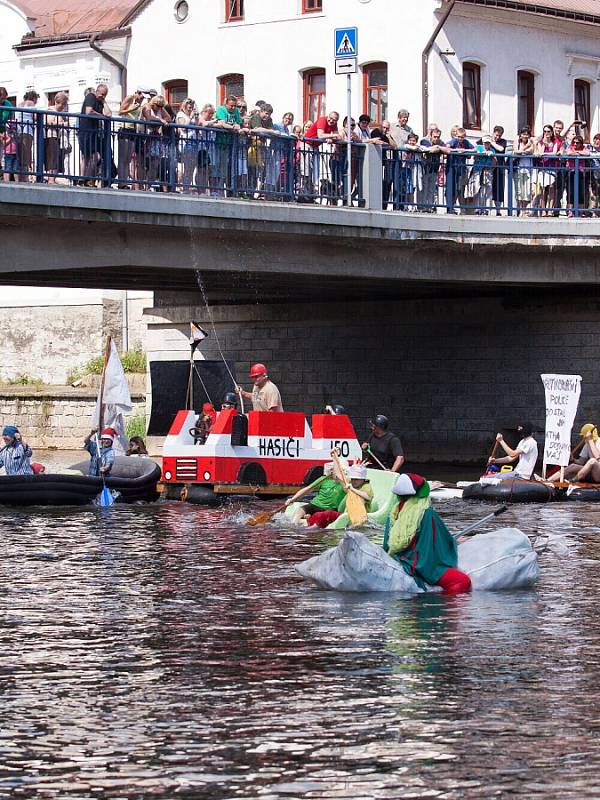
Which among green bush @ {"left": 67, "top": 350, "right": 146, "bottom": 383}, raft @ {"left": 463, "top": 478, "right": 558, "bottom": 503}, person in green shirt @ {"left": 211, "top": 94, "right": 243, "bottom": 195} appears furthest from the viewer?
green bush @ {"left": 67, "top": 350, "right": 146, "bottom": 383}

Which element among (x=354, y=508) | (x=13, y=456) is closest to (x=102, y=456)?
(x=13, y=456)

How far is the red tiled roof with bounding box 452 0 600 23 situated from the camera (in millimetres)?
39219

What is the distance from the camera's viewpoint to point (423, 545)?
15.2 m

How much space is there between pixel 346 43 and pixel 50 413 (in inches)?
747

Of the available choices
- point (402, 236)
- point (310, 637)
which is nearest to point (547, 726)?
point (310, 637)

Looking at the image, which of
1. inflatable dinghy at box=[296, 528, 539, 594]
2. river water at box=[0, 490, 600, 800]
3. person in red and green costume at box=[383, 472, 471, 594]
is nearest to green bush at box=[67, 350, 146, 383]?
river water at box=[0, 490, 600, 800]

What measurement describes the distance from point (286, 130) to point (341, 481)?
9.36 m

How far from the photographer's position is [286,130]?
2878cm

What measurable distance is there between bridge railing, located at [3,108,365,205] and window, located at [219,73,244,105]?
13750 mm

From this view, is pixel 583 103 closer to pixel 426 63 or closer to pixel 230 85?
pixel 426 63

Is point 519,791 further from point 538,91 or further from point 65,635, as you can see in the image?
point 538,91

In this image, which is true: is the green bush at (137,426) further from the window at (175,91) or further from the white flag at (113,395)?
the white flag at (113,395)

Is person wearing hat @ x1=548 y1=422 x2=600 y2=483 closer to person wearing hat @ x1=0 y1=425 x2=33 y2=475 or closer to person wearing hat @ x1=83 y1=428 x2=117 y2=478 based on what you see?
person wearing hat @ x1=83 y1=428 x2=117 y2=478

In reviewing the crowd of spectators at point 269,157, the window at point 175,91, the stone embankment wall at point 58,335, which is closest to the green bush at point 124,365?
A: the stone embankment wall at point 58,335
